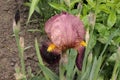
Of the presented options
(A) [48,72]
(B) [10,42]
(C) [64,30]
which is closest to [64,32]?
(C) [64,30]

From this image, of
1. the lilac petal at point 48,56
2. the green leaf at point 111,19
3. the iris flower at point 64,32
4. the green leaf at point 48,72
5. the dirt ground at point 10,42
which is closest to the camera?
the iris flower at point 64,32

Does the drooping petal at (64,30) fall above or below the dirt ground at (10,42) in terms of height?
above

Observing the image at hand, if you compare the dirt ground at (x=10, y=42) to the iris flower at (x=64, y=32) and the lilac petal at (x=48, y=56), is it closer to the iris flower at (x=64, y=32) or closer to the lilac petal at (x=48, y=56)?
the lilac petal at (x=48, y=56)

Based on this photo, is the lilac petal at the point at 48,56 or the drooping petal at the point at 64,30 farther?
the lilac petal at the point at 48,56

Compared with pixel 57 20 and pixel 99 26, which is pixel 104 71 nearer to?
pixel 99 26

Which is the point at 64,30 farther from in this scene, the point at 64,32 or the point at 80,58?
the point at 80,58

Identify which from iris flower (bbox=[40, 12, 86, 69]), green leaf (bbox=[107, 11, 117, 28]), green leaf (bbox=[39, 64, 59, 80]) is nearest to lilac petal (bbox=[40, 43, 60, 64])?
green leaf (bbox=[39, 64, 59, 80])

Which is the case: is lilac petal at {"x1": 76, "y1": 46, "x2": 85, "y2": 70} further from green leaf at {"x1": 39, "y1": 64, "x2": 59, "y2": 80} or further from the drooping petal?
the drooping petal

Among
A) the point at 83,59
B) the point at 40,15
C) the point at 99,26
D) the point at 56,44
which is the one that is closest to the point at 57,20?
the point at 56,44

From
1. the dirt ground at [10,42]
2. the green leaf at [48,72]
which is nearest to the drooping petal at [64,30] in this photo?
the green leaf at [48,72]

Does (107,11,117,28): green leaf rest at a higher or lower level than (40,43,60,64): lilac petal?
higher
